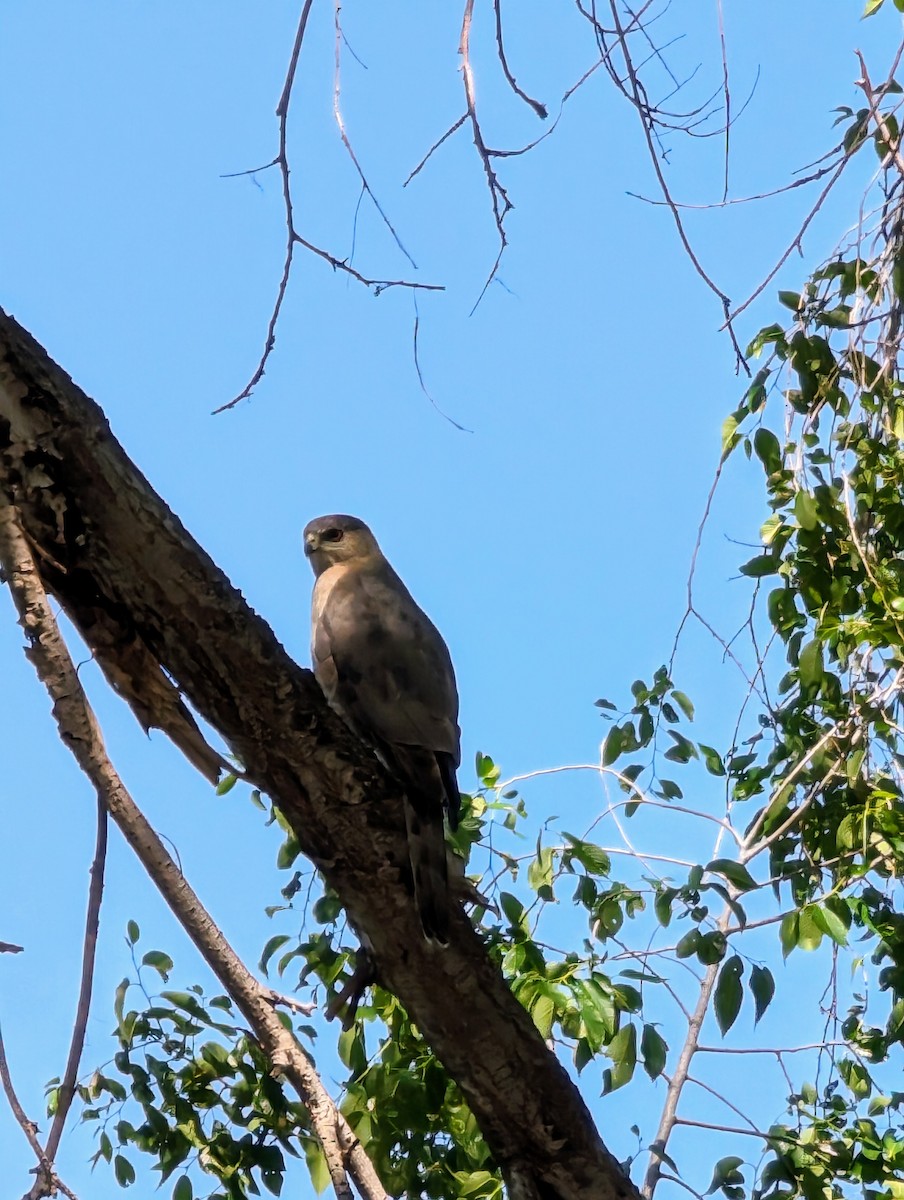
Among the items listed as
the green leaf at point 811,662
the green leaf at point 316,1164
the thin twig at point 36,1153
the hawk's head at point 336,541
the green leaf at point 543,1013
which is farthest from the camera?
the hawk's head at point 336,541

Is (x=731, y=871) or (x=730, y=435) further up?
(x=730, y=435)

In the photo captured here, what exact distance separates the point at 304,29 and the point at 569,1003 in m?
1.75

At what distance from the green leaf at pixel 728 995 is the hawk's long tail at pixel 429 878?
0.67 meters

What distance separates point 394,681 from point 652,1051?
3.61ft

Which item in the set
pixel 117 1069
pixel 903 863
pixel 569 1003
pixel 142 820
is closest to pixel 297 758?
pixel 142 820

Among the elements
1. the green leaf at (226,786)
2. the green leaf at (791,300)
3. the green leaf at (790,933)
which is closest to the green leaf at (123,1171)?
the green leaf at (226,786)

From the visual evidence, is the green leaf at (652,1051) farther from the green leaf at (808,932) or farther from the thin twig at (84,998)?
the thin twig at (84,998)

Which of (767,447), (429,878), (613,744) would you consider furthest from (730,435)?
(429,878)

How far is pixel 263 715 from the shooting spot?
2.32 meters

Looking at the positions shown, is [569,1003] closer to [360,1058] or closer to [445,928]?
[445,928]

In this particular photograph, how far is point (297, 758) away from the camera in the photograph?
234 centimetres

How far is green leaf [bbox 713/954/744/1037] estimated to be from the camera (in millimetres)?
2740

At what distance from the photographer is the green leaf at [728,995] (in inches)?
108

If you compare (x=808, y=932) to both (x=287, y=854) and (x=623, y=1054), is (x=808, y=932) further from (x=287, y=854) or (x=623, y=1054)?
(x=287, y=854)
